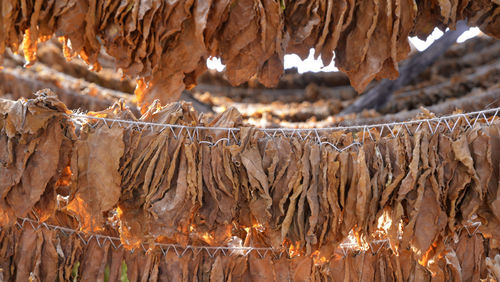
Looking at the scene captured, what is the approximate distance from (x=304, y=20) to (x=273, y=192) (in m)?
1.03

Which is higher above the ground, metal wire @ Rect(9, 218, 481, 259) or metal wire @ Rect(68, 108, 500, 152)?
metal wire @ Rect(68, 108, 500, 152)

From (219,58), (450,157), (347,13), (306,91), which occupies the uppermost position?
(306,91)

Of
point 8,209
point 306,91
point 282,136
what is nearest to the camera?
point 8,209

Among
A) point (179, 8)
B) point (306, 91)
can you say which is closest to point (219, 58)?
point (179, 8)

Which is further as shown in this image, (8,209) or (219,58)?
(219,58)

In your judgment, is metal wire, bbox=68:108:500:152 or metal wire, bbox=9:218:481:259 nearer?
metal wire, bbox=68:108:500:152

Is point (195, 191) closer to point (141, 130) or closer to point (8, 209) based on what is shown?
point (141, 130)

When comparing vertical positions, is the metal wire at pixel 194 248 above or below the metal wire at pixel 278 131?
below

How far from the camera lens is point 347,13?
10.1 feet

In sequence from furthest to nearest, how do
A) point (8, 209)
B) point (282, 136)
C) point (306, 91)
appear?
1. point (306, 91)
2. point (282, 136)
3. point (8, 209)

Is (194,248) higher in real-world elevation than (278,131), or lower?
lower

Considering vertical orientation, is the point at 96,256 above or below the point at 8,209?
below

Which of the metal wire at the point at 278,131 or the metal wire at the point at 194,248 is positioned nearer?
the metal wire at the point at 278,131

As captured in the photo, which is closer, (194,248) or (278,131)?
(278,131)
